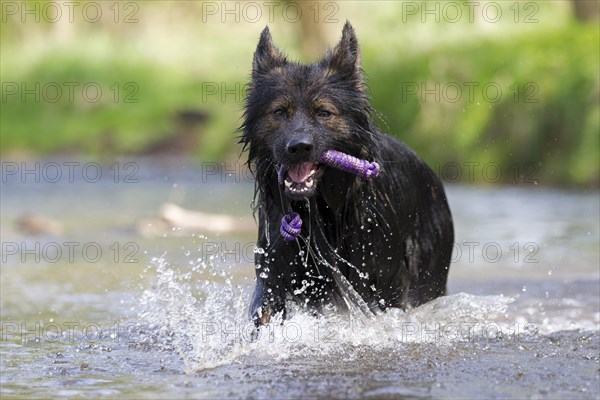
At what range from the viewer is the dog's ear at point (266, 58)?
6121 mm

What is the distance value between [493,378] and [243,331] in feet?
5.38

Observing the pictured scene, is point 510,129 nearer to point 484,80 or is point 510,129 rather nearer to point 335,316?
point 484,80

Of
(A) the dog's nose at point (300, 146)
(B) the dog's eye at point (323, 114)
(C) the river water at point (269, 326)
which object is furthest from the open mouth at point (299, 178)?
(C) the river water at point (269, 326)

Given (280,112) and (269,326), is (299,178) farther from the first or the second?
(269,326)

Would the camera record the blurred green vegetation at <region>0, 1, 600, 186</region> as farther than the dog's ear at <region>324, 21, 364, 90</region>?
Yes

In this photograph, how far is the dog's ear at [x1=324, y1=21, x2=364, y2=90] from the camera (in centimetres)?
605

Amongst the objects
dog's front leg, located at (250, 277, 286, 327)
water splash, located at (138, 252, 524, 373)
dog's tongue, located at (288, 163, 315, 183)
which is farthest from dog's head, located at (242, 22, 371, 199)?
water splash, located at (138, 252, 524, 373)

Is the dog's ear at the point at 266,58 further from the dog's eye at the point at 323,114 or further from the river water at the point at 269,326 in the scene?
the river water at the point at 269,326

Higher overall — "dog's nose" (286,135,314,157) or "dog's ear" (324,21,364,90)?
"dog's ear" (324,21,364,90)

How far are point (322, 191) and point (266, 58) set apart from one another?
82 centimetres

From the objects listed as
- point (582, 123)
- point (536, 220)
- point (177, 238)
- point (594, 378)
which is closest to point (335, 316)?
point (594, 378)

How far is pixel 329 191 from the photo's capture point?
602 centimetres

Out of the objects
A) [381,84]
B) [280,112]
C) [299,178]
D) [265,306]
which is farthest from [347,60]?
[381,84]

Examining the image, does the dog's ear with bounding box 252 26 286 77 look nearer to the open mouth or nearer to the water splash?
the open mouth
